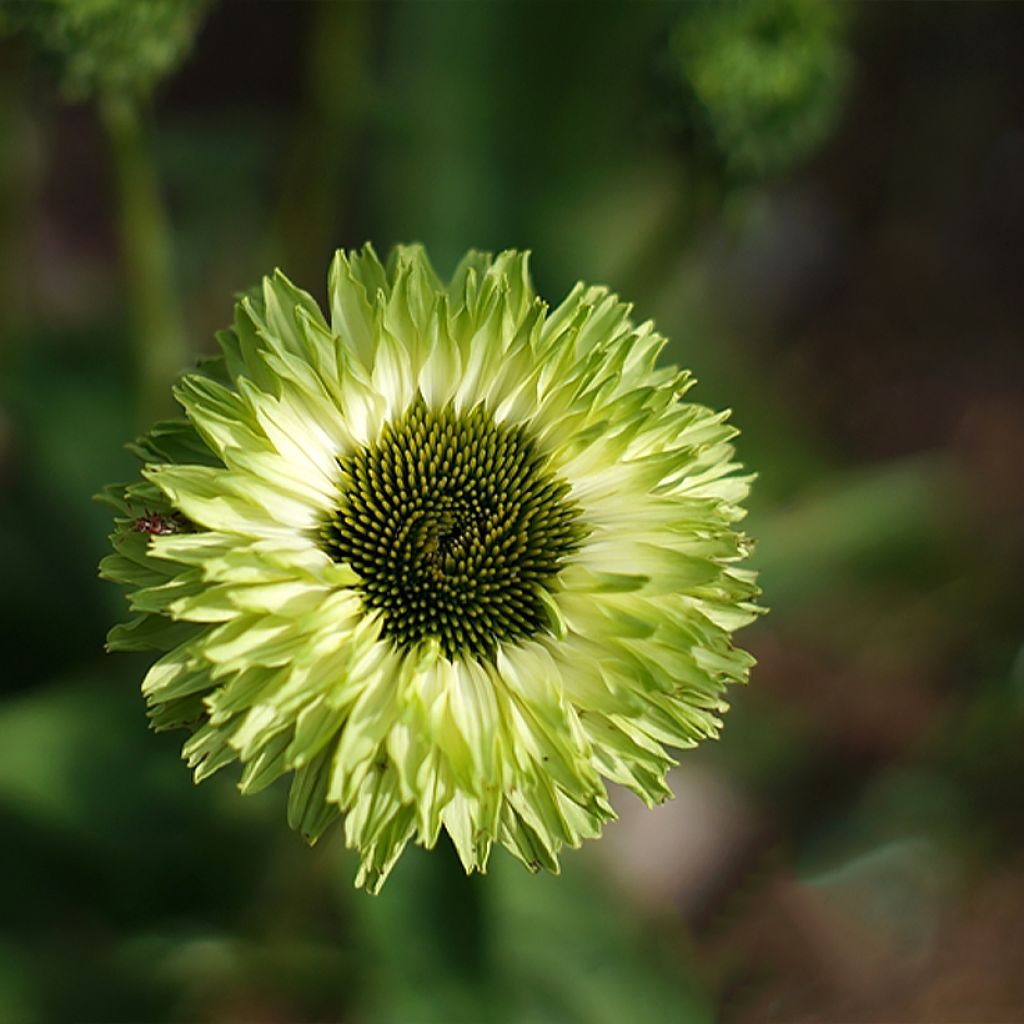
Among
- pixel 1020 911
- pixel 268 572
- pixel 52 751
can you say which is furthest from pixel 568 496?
pixel 1020 911

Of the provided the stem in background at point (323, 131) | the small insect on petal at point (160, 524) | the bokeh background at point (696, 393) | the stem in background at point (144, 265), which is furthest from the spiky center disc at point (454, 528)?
the stem in background at point (323, 131)

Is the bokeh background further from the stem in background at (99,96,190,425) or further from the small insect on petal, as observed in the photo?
the small insect on petal

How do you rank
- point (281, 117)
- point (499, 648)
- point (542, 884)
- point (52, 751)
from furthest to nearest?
point (281, 117) → point (542, 884) → point (52, 751) → point (499, 648)

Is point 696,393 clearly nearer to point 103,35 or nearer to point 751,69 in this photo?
point 751,69

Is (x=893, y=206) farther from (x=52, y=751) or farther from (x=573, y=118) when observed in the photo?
(x=52, y=751)

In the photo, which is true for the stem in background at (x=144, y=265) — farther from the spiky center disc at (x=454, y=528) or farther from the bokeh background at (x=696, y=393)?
the spiky center disc at (x=454, y=528)

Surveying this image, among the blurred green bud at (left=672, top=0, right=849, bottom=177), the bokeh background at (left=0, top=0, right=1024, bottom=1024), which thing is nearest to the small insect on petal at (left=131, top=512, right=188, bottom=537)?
the bokeh background at (left=0, top=0, right=1024, bottom=1024)
